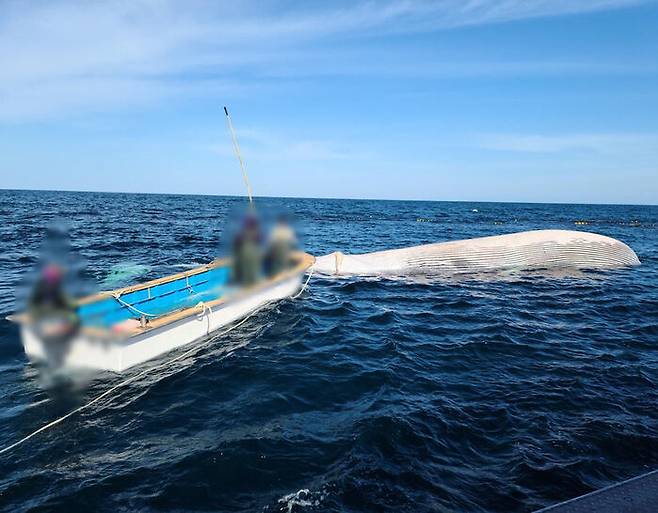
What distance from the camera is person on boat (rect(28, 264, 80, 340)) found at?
818 centimetres

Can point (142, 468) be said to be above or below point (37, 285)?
below

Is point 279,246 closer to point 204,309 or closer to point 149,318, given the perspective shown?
point 204,309

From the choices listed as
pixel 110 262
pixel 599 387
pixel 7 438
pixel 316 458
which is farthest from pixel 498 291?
pixel 110 262


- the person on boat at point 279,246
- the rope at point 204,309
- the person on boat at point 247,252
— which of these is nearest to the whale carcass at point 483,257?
the person on boat at point 279,246

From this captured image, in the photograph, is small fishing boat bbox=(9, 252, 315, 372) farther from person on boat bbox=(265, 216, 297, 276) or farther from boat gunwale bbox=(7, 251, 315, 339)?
person on boat bbox=(265, 216, 297, 276)

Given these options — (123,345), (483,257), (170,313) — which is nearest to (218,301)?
(170,313)

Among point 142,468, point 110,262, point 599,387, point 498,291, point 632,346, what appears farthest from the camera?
point 110,262

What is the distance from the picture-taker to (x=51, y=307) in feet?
27.1

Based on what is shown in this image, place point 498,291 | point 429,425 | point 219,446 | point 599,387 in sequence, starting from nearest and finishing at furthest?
point 219,446, point 429,425, point 599,387, point 498,291

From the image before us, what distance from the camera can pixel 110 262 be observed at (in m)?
22.0

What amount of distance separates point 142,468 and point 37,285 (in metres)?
4.45

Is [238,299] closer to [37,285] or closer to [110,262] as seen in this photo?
[37,285]

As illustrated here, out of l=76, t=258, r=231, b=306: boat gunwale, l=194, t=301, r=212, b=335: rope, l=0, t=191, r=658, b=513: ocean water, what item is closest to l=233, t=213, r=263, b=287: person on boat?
l=76, t=258, r=231, b=306: boat gunwale

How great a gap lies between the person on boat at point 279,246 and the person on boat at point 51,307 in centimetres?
672
